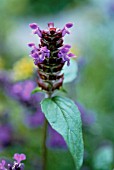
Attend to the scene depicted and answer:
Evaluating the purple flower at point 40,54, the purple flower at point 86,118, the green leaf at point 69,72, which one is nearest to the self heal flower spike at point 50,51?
the purple flower at point 40,54

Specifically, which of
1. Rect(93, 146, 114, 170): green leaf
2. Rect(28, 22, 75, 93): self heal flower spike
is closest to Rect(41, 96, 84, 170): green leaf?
Rect(28, 22, 75, 93): self heal flower spike

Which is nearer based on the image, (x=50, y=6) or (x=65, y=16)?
(x=65, y=16)

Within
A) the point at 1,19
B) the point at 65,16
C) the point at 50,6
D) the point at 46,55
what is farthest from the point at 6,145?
the point at 50,6

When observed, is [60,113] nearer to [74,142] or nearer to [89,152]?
[74,142]

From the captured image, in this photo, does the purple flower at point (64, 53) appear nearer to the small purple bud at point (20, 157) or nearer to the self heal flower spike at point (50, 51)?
the self heal flower spike at point (50, 51)

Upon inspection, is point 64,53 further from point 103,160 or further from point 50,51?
point 103,160

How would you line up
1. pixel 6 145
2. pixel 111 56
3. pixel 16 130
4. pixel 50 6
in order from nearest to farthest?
pixel 6 145
pixel 16 130
pixel 111 56
pixel 50 6

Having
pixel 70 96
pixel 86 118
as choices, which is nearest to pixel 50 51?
pixel 86 118
